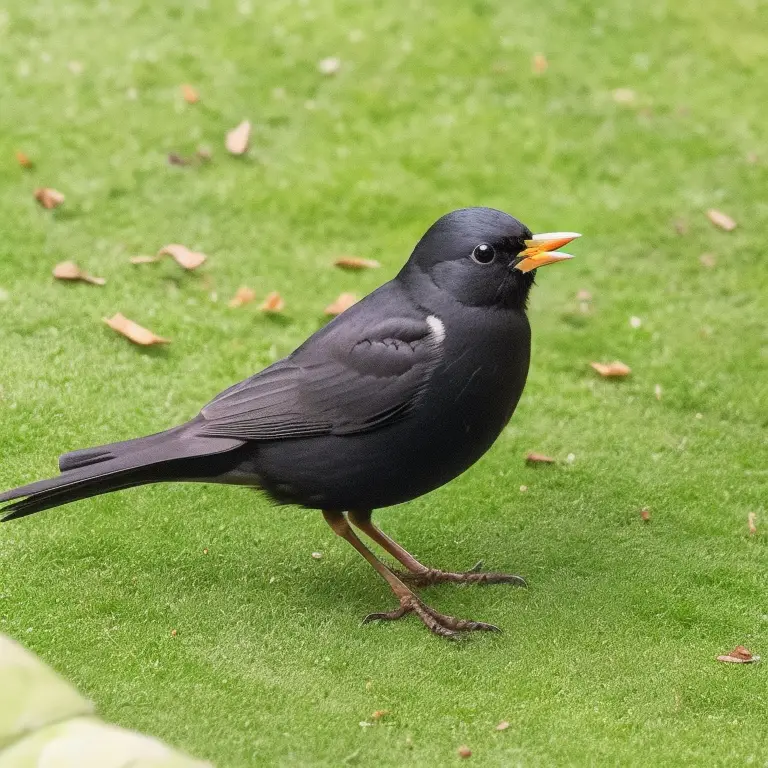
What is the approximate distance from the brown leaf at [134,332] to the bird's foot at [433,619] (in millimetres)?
1979

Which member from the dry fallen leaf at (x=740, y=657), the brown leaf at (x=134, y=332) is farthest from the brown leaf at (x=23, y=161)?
the dry fallen leaf at (x=740, y=657)

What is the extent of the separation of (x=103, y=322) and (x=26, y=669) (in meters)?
2.77

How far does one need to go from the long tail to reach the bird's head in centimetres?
98

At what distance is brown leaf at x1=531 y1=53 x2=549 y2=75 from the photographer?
303 inches

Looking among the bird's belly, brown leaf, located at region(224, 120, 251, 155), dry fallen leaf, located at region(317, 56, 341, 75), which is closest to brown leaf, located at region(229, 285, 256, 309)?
brown leaf, located at region(224, 120, 251, 155)

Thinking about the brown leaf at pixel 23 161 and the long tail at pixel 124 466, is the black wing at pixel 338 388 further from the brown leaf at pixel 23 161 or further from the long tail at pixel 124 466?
the brown leaf at pixel 23 161

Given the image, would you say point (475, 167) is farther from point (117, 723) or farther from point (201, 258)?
point (117, 723)

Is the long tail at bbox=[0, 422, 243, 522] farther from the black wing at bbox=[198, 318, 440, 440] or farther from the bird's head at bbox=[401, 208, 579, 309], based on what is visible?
the bird's head at bbox=[401, 208, 579, 309]

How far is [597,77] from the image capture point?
774cm

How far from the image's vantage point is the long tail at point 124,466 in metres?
3.62

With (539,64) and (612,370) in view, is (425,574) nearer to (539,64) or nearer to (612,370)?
(612,370)

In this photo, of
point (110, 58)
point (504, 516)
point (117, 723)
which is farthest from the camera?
point (110, 58)

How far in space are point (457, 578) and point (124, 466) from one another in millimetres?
1372

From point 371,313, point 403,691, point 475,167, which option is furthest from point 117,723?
point 475,167
